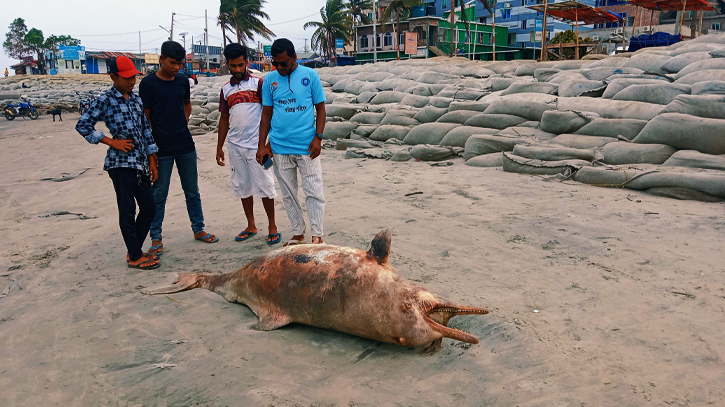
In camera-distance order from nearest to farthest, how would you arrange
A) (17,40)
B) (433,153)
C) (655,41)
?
(433,153) → (655,41) → (17,40)

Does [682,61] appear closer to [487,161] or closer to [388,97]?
[487,161]

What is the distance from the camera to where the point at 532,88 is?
7.93 m

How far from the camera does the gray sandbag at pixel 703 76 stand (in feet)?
19.8

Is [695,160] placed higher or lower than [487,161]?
higher

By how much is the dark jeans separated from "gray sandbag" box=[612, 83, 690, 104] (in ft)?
20.0

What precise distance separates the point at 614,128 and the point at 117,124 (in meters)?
5.43

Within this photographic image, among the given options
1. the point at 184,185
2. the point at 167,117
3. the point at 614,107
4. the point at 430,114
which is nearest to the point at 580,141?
the point at 614,107

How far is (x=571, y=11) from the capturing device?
16.6 metres

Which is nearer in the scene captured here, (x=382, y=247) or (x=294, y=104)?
(x=382, y=247)

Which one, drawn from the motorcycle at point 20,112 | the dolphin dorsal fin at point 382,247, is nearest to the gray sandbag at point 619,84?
the dolphin dorsal fin at point 382,247

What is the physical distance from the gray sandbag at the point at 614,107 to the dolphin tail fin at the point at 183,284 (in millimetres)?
5535

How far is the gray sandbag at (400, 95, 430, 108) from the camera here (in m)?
9.35

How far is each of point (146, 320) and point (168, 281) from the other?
52cm

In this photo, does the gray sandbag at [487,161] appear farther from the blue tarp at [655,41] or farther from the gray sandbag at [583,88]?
the blue tarp at [655,41]
